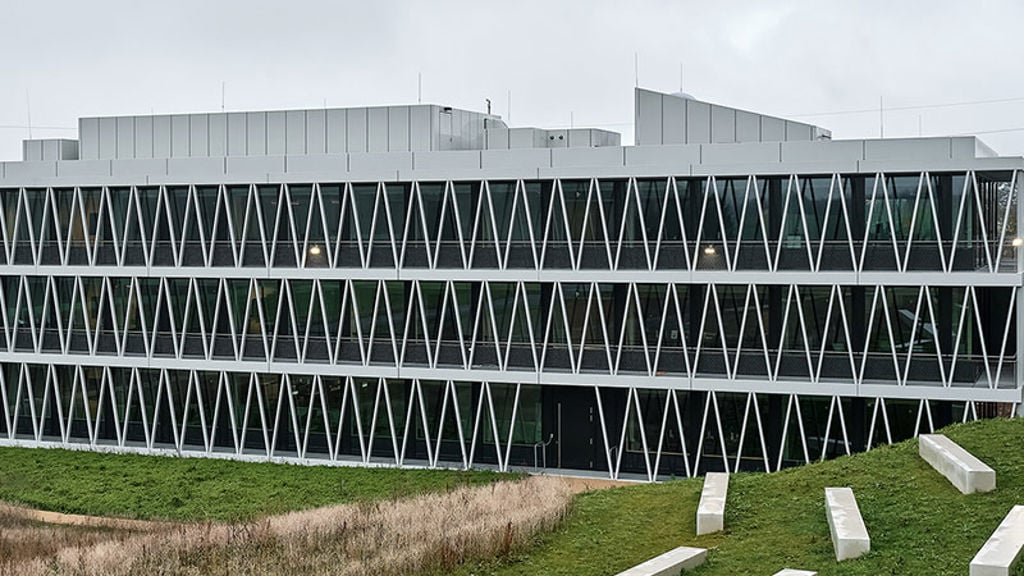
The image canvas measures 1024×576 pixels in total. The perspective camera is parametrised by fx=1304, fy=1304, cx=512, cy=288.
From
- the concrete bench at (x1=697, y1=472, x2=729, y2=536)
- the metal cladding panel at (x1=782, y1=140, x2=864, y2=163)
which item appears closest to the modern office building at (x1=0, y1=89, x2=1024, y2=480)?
the metal cladding panel at (x1=782, y1=140, x2=864, y2=163)

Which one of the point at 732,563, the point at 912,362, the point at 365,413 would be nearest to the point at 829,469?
the point at 732,563

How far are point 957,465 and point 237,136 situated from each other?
81.0ft

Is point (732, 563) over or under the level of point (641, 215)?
under

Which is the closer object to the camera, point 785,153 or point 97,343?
point 785,153

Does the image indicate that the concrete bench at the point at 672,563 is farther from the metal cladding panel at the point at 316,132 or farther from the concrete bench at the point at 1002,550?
the metal cladding panel at the point at 316,132

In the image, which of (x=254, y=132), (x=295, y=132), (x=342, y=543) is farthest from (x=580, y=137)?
(x=342, y=543)

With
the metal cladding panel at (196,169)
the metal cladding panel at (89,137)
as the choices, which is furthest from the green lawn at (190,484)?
the metal cladding panel at (89,137)

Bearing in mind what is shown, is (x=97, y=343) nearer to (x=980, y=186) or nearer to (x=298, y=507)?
(x=298, y=507)

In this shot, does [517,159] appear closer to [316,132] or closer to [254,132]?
[316,132]

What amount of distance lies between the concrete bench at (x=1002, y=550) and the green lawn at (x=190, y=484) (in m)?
16.1

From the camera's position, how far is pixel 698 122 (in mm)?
32750

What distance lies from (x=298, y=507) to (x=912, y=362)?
575 inches

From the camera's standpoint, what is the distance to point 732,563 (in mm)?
15891

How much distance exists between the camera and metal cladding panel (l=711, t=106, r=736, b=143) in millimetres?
32594
